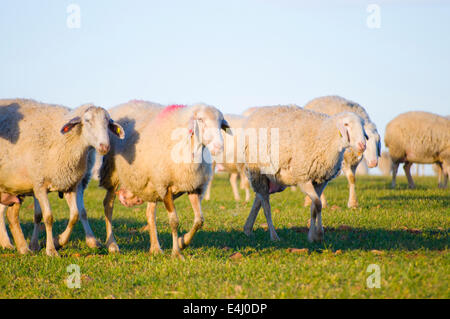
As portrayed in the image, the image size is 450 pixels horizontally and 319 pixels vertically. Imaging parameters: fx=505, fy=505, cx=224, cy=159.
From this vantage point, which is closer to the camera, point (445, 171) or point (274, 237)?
point (274, 237)

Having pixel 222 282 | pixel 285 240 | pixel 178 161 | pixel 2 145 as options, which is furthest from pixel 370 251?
pixel 2 145

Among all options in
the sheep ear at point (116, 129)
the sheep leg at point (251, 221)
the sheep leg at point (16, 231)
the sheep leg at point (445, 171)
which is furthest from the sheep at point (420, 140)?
the sheep leg at point (16, 231)

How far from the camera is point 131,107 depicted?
8375 millimetres

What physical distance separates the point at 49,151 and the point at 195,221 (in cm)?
236

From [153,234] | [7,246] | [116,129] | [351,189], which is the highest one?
[116,129]

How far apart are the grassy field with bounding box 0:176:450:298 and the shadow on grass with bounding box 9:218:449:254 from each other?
0.06ft

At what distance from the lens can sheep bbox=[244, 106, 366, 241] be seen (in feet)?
26.3

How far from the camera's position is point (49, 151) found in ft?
24.0

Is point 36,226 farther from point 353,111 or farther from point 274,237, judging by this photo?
point 353,111

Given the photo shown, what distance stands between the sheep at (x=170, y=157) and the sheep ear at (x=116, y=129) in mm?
297

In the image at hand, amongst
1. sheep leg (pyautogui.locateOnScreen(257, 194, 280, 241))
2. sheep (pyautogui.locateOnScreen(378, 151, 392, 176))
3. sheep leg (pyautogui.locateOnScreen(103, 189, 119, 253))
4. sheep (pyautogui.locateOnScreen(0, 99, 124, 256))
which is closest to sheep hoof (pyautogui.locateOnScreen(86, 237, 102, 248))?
sheep leg (pyautogui.locateOnScreen(103, 189, 119, 253))

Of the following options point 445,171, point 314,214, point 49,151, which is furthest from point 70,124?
point 445,171

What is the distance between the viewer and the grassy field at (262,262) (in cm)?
511

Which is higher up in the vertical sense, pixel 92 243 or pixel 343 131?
pixel 343 131
